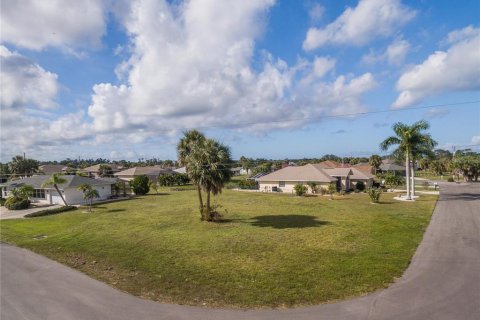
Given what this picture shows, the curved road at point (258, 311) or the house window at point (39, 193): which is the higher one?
the house window at point (39, 193)

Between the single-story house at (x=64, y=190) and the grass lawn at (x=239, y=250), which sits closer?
the grass lawn at (x=239, y=250)

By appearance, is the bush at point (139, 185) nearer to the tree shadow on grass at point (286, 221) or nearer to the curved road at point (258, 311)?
the tree shadow on grass at point (286, 221)

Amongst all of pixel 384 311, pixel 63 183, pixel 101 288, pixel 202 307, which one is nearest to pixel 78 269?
pixel 101 288

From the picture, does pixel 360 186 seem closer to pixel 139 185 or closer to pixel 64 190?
pixel 139 185

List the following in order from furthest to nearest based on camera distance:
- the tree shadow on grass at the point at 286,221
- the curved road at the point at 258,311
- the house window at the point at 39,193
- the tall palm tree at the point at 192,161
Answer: the house window at the point at 39,193 < the tall palm tree at the point at 192,161 < the tree shadow on grass at the point at 286,221 < the curved road at the point at 258,311

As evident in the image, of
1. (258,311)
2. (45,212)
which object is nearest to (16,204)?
(45,212)

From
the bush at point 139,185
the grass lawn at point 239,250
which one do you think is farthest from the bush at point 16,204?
the bush at point 139,185

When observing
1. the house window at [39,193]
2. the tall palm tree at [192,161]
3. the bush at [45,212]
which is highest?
the tall palm tree at [192,161]

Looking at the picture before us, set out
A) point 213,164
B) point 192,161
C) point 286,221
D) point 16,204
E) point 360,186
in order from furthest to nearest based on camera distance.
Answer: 1. point 360,186
2. point 16,204
3. point 286,221
4. point 192,161
5. point 213,164
